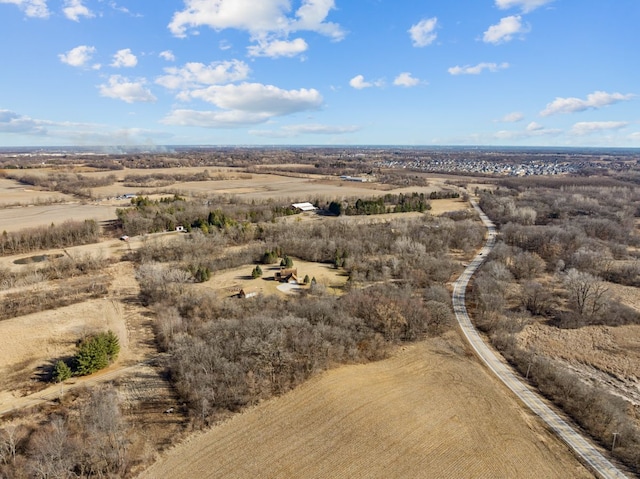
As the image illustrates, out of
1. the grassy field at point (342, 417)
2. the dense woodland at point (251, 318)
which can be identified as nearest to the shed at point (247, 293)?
the dense woodland at point (251, 318)

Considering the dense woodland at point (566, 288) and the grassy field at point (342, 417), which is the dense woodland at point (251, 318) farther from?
the dense woodland at point (566, 288)

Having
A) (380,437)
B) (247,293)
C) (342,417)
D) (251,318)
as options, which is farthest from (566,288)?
(251,318)

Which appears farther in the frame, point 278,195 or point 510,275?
point 278,195

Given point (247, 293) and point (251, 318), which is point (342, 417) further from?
point (247, 293)

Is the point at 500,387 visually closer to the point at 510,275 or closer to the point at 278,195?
the point at 510,275

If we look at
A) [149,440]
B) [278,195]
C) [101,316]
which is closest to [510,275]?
[149,440]
